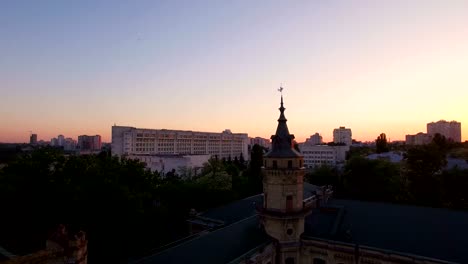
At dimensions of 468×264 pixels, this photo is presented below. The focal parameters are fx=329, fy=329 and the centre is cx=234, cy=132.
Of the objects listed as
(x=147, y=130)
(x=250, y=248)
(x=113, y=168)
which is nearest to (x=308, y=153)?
(x=147, y=130)

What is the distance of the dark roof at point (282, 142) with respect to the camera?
2631cm

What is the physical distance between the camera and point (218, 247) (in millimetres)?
22062

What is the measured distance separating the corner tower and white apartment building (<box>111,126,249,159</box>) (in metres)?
93.3

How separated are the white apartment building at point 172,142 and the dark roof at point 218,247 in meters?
92.8

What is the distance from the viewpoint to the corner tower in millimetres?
25766

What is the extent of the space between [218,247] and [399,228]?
14608mm

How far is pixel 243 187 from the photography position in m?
62.0

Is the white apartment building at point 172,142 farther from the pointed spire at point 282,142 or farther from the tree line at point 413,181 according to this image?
the pointed spire at point 282,142

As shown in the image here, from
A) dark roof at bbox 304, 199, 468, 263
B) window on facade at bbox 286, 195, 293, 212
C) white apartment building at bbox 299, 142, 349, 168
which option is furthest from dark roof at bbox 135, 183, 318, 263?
white apartment building at bbox 299, 142, 349, 168

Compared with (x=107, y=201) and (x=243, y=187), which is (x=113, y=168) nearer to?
(x=107, y=201)

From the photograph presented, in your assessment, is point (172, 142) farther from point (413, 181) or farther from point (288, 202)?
point (288, 202)

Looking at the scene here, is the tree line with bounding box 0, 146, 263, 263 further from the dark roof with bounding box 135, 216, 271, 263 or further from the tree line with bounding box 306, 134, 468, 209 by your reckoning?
the tree line with bounding box 306, 134, 468, 209

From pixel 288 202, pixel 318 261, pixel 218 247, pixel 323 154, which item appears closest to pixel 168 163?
pixel 323 154

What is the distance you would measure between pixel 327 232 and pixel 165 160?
77.2m
